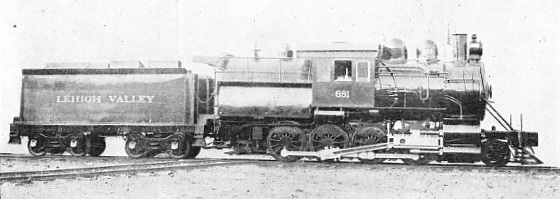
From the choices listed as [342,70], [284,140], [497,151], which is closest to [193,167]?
[284,140]

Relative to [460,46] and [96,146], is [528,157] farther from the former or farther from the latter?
[96,146]

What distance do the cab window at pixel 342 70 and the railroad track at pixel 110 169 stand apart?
3.10 m

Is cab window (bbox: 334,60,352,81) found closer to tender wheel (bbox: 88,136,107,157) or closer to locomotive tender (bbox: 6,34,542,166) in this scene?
locomotive tender (bbox: 6,34,542,166)

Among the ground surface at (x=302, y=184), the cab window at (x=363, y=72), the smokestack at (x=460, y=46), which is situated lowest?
the ground surface at (x=302, y=184)

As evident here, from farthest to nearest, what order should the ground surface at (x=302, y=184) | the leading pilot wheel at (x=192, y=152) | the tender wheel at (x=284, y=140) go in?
the leading pilot wheel at (x=192, y=152) < the tender wheel at (x=284, y=140) < the ground surface at (x=302, y=184)

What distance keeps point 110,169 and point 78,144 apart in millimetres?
3747

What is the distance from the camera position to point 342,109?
14727 millimetres

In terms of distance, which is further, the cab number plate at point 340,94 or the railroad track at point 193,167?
the cab number plate at point 340,94

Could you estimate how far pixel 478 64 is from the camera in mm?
14852

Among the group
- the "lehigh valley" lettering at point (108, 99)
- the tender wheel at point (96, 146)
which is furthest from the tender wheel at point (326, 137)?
the tender wheel at point (96, 146)

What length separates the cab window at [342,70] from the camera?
14617 mm

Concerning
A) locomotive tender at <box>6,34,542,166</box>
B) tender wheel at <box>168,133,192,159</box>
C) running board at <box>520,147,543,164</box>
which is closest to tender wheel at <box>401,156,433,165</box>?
locomotive tender at <box>6,34,542,166</box>

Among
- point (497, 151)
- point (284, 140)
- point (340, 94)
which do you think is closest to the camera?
point (497, 151)

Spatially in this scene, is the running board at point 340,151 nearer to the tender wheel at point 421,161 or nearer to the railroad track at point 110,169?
the tender wheel at point 421,161
